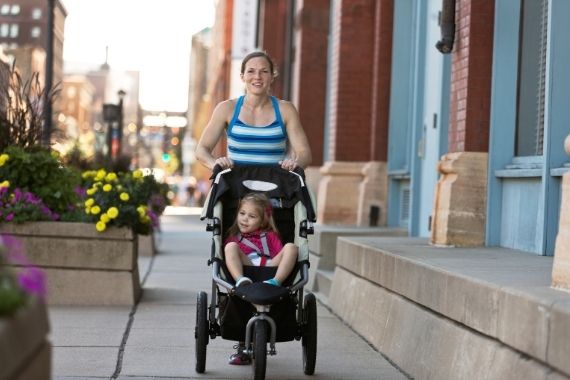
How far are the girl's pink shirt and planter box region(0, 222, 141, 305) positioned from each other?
4195mm

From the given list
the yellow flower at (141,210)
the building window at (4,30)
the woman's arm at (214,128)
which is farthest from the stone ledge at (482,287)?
the building window at (4,30)

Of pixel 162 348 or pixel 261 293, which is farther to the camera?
pixel 162 348

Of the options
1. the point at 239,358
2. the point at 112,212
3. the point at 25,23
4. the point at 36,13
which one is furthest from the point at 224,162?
the point at 25,23

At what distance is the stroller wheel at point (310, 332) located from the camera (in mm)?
7258

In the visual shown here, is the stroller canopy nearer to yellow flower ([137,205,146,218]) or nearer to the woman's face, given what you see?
the woman's face

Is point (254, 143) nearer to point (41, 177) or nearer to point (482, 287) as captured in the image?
point (482, 287)

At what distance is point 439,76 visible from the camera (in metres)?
12.9

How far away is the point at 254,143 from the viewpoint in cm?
755

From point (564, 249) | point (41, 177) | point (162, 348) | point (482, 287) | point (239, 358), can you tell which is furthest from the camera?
point (41, 177)

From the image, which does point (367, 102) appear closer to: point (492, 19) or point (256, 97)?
point (492, 19)

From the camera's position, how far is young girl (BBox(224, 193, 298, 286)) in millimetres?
7031

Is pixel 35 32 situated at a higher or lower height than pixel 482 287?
higher

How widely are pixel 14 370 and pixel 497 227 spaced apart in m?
7.51

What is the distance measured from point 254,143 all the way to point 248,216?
0.59 meters
